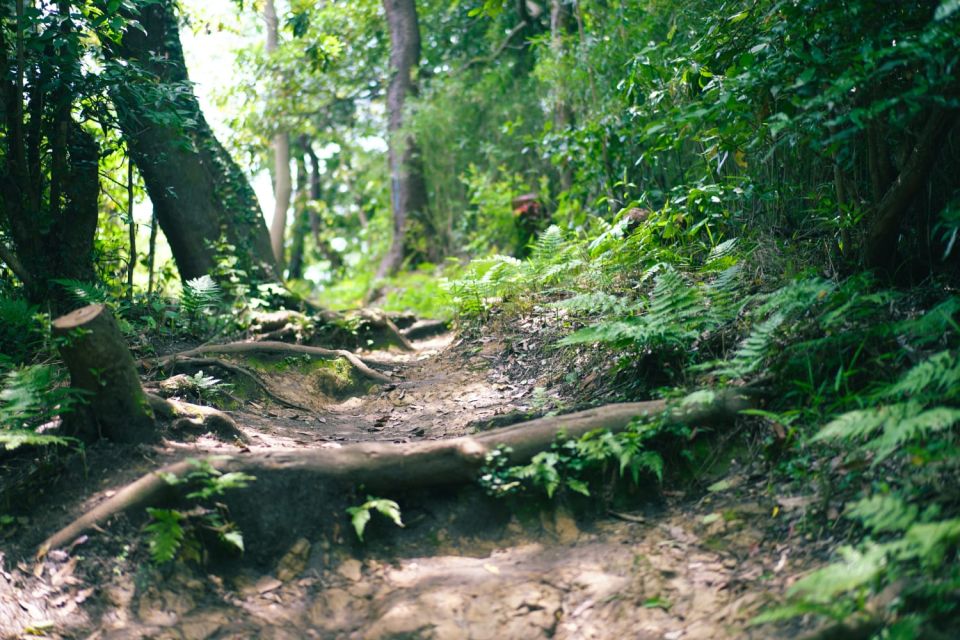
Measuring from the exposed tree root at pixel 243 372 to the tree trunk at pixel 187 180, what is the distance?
247 centimetres

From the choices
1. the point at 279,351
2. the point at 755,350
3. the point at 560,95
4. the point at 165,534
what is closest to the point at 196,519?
the point at 165,534

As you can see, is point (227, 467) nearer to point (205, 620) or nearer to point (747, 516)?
point (205, 620)

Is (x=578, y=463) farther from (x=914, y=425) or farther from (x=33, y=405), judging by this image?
(x=33, y=405)

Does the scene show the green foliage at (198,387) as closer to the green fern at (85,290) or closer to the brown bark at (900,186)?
the green fern at (85,290)

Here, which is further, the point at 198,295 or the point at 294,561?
the point at 198,295

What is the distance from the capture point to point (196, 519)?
3.66 metres

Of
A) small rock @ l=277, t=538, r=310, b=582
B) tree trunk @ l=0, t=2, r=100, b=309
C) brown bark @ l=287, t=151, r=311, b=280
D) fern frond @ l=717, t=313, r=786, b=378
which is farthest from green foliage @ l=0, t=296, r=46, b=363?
brown bark @ l=287, t=151, r=311, b=280

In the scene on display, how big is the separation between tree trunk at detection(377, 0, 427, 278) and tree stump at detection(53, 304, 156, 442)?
394 inches

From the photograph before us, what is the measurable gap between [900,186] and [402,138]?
10.5 metres

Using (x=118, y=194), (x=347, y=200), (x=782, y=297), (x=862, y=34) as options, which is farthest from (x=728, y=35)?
(x=347, y=200)

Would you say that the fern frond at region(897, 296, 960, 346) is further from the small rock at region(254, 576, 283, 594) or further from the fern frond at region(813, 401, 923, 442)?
Result: the small rock at region(254, 576, 283, 594)

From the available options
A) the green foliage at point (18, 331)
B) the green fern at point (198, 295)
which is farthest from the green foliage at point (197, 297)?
the green foliage at point (18, 331)

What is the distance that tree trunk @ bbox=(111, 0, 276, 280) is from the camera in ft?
25.7

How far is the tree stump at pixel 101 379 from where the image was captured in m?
3.97
